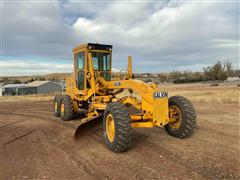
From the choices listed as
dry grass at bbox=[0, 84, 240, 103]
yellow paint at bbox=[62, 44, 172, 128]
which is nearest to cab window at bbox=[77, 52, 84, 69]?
yellow paint at bbox=[62, 44, 172, 128]

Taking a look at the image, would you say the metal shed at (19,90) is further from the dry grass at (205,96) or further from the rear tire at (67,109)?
the rear tire at (67,109)

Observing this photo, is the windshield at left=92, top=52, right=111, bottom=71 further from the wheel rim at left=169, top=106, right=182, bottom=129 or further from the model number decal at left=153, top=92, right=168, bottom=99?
the model number decal at left=153, top=92, right=168, bottom=99

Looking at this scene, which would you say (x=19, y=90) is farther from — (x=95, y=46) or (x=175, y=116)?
(x=175, y=116)

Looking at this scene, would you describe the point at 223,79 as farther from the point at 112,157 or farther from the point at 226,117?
the point at 112,157

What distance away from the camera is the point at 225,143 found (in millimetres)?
6707

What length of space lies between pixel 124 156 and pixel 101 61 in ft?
16.2

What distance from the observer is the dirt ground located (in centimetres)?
494

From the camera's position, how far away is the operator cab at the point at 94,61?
972cm

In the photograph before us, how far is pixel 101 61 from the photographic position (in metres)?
10.0

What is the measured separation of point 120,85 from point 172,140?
2.35m

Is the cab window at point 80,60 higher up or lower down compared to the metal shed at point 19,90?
higher up

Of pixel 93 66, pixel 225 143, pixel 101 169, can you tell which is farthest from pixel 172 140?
pixel 93 66

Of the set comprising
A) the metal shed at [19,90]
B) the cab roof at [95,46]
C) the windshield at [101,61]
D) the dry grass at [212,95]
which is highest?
the cab roof at [95,46]

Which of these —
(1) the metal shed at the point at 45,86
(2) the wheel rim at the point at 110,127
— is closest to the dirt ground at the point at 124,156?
(2) the wheel rim at the point at 110,127
